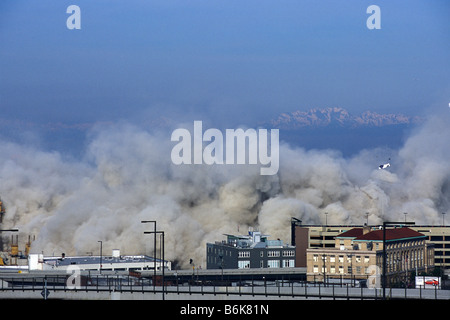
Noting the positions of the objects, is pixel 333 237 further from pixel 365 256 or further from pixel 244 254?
pixel 365 256

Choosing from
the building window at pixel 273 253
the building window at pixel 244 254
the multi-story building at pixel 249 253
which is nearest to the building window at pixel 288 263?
the multi-story building at pixel 249 253

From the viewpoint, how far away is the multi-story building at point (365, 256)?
108m

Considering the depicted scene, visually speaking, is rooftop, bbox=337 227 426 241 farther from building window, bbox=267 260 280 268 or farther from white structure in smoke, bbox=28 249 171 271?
white structure in smoke, bbox=28 249 171 271

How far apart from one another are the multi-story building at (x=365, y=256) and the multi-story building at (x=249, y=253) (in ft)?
24.1

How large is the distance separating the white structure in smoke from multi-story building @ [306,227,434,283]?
14476 mm

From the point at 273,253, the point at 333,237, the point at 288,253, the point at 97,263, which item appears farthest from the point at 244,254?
the point at 97,263

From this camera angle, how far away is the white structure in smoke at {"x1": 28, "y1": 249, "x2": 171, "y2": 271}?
112 meters

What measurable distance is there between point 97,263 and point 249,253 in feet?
51.3

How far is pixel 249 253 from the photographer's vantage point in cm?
12006

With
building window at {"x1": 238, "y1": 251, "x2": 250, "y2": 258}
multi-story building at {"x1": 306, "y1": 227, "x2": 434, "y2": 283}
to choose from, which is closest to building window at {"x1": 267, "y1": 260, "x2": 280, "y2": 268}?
building window at {"x1": 238, "y1": 251, "x2": 250, "y2": 258}

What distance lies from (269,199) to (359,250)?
2966 cm
